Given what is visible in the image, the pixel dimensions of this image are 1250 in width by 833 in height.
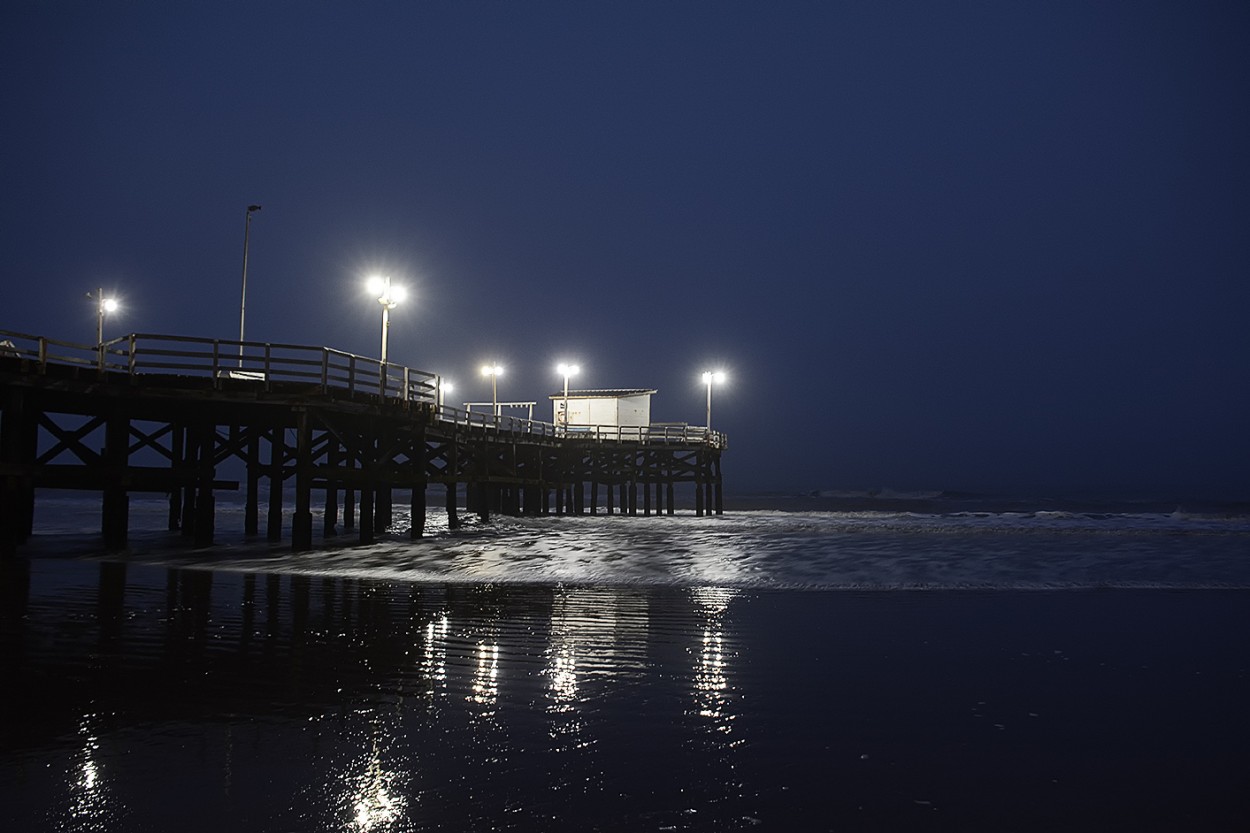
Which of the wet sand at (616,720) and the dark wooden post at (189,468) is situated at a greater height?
the dark wooden post at (189,468)

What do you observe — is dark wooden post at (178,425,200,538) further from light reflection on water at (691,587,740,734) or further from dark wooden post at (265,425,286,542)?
light reflection on water at (691,587,740,734)

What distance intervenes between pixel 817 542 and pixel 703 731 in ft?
51.3

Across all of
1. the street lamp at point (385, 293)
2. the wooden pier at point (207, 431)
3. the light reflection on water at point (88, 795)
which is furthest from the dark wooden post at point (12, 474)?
the light reflection on water at point (88, 795)

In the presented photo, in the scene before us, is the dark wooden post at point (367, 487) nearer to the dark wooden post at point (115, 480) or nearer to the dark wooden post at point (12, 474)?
the dark wooden post at point (115, 480)

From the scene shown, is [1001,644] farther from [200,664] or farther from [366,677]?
[200,664]

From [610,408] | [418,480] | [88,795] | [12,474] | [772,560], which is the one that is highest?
[610,408]

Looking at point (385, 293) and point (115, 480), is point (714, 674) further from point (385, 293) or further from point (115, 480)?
point (385, 293)

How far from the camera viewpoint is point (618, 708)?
5.96 meters

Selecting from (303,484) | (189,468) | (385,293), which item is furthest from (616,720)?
(385,293)

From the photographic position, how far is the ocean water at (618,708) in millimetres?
4125

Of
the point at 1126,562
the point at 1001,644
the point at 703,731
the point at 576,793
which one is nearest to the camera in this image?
the point at 576,793

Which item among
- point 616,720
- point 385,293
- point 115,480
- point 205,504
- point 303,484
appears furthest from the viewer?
point 385,293

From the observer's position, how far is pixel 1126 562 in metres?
17.3

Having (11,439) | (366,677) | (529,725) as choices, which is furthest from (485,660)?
(11,439)
